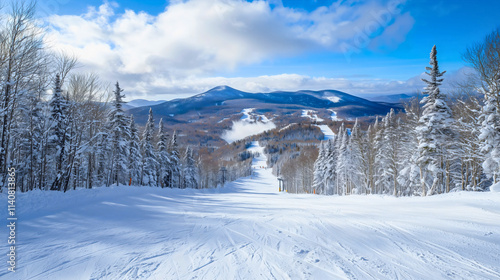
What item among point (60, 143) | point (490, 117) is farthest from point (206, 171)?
point (490, 117)

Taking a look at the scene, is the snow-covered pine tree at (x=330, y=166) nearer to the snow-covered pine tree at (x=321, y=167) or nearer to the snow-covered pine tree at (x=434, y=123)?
the snow-covered pine tree at (x=321, y=167)

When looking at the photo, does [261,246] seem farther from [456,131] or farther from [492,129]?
[456,131]

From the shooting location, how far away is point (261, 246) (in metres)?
5.45

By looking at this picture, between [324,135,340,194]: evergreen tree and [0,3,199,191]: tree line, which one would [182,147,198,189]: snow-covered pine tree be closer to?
[0,3,199,191]: tree line

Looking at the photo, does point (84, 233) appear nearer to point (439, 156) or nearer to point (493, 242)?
point (493, 242)

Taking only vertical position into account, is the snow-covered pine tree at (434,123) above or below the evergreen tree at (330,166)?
above

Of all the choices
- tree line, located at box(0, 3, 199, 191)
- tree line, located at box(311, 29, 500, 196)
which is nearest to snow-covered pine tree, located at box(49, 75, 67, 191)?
tree line, located at box(0, 3, 199, 191)

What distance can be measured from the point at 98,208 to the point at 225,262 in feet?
28.1

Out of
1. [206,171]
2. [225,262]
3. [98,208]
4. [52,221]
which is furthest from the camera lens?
[206,171]

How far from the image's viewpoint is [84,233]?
6500 millimetres

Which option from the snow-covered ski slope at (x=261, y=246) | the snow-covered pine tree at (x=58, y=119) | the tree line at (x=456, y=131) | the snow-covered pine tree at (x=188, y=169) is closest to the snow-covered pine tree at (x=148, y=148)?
the snow-covered pine tree at (x=188, y=169)

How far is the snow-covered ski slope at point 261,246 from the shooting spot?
4141 mm

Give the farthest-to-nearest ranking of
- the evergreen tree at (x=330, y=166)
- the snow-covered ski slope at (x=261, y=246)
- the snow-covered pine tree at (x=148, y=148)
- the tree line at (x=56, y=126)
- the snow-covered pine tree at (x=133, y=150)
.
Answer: the evergreen tree at (x=330, y=166) < the snow-covered pine tree at (x=148, y=148) < the snow-covered pine tree at (x=133, y=150) < the tree line at (x=56, y=126) < the snow-covered ski slope at (x=261, y=246)

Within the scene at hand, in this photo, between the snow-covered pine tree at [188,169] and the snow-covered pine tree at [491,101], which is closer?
the snow-covered pine tree at [491,101]
